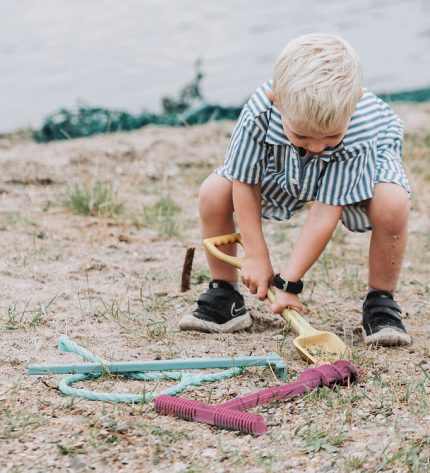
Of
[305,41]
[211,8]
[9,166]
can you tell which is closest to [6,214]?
[9,166]

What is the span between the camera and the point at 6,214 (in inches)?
180

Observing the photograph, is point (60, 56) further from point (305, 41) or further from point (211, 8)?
point (305, 41)

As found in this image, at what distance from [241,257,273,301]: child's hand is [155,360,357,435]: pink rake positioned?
403 mm

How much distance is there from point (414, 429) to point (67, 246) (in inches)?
81.5

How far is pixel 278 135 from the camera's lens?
3.00 meters

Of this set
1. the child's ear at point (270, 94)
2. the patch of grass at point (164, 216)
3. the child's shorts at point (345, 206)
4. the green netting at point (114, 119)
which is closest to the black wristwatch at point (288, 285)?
the child's shorts at point (345, 206)

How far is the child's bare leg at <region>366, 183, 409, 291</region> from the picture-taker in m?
3.10

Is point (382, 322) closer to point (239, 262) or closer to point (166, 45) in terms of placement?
point (239, 262)

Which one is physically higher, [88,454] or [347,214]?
[347,214]

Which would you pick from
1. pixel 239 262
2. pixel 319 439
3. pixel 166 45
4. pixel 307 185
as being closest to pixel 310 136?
pixel 307 185

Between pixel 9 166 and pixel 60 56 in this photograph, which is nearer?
pixel 9 166

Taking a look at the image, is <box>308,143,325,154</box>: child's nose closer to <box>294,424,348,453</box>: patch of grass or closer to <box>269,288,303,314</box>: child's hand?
<box>269,288,303,314</box>: child's hand

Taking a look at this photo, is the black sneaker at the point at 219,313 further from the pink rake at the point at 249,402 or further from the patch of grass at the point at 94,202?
the patch of grass at the point at 94,202

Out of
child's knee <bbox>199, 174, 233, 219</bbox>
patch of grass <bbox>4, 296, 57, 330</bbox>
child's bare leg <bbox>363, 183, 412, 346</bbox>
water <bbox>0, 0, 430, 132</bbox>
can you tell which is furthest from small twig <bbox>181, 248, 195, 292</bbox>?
water <bbox>0, 0, 430, 132</bbox>
